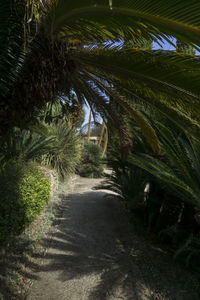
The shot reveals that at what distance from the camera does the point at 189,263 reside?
3.71 meters

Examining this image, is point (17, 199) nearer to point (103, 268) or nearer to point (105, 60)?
point (103, 268)

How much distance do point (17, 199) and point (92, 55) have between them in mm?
3089

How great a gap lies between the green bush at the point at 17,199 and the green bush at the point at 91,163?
10688mm

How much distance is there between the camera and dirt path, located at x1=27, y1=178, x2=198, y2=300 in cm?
299

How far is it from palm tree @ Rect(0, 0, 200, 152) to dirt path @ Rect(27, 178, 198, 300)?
2337 millimetres

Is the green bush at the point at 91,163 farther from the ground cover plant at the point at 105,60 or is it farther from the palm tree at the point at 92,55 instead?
the palm tree at the point at 92,55

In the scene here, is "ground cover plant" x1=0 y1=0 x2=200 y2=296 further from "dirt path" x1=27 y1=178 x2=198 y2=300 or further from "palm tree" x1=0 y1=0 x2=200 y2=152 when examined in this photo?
"dirt path" x1=27 y1=178 x2=198 y2=300

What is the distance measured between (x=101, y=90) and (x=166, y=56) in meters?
1.25

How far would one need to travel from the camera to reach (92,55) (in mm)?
2584

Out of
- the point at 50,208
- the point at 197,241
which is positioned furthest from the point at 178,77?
the point at 50,208

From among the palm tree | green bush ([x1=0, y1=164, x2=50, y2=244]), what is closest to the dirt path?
green bush ([x1=0, y1=164, x2=50, y2=244])

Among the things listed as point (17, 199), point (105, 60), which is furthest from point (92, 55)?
point (17, 199)

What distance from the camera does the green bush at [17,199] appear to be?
3.84 m

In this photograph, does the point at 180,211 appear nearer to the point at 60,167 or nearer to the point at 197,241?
the point at 197,241
